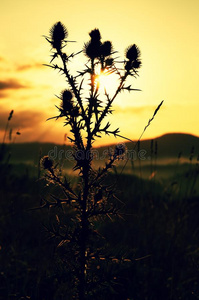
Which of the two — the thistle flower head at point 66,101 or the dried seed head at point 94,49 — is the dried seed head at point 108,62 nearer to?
the dried seed head at point 94,49

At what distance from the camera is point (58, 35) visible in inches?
107

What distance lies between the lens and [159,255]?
4.42 m

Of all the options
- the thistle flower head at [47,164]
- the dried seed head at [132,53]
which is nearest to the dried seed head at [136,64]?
the dried seed head at [132,53]

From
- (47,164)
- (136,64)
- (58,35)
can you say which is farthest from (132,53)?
(47,164)

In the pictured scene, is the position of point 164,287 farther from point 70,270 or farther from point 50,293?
point 70,270

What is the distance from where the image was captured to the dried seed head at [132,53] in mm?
2775

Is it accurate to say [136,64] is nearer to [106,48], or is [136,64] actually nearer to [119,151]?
[106,48]

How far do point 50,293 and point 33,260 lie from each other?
2.71ft

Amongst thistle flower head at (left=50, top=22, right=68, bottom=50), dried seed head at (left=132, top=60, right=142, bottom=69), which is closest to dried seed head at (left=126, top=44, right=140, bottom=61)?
dried seed head at (left=132, top=60, right=142, bottom=69)

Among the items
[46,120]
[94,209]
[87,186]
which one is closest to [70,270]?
[94,209]

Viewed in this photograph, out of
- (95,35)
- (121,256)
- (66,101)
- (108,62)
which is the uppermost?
(95,35)

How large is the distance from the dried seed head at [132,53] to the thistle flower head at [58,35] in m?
0.55

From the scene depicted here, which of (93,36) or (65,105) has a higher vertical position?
(93,36)

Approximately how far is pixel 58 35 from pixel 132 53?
0.63m
